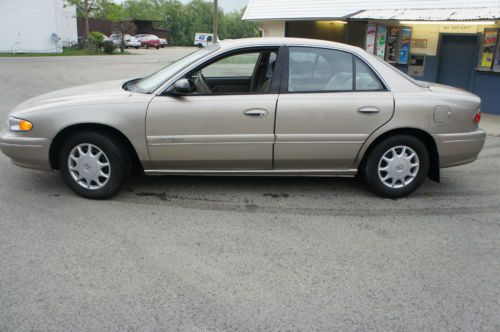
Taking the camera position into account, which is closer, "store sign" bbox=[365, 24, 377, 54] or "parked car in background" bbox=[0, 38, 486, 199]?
"parked car in background" bbox=[0, 38, 486, 199]

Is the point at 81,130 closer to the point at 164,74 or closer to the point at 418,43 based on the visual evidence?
the point at 164,74

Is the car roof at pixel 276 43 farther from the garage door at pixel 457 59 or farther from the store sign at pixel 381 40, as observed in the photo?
the garage door at pixel 457 59

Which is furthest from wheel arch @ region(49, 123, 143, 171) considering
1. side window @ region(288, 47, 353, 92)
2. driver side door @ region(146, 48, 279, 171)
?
side window @ region(288, 47, 353, 92)

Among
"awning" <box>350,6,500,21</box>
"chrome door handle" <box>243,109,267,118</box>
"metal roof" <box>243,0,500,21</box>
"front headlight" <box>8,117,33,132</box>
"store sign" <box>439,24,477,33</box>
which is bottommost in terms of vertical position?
"front headlight" <box>8,117,33,132</box>

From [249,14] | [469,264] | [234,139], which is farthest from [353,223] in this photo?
[249,14]

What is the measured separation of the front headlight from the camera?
189 inches

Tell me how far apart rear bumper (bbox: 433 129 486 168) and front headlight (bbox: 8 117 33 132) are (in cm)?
422

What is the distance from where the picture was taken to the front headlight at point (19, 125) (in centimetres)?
480

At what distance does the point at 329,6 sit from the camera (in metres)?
13.8

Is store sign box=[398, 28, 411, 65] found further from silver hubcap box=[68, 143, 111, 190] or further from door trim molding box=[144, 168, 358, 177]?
silver hubcap box=[68, 143, 111, 190]

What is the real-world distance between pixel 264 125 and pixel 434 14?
27.0 feet

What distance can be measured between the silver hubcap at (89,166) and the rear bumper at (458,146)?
11.5 feet

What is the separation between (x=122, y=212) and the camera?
15.2 feet

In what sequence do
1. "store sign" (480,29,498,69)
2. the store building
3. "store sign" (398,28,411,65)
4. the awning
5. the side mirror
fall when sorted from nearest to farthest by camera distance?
the side mirror → the awning → "store sign" (480,29,498,69) → the store building → "store sign" (398,28,411,65)
